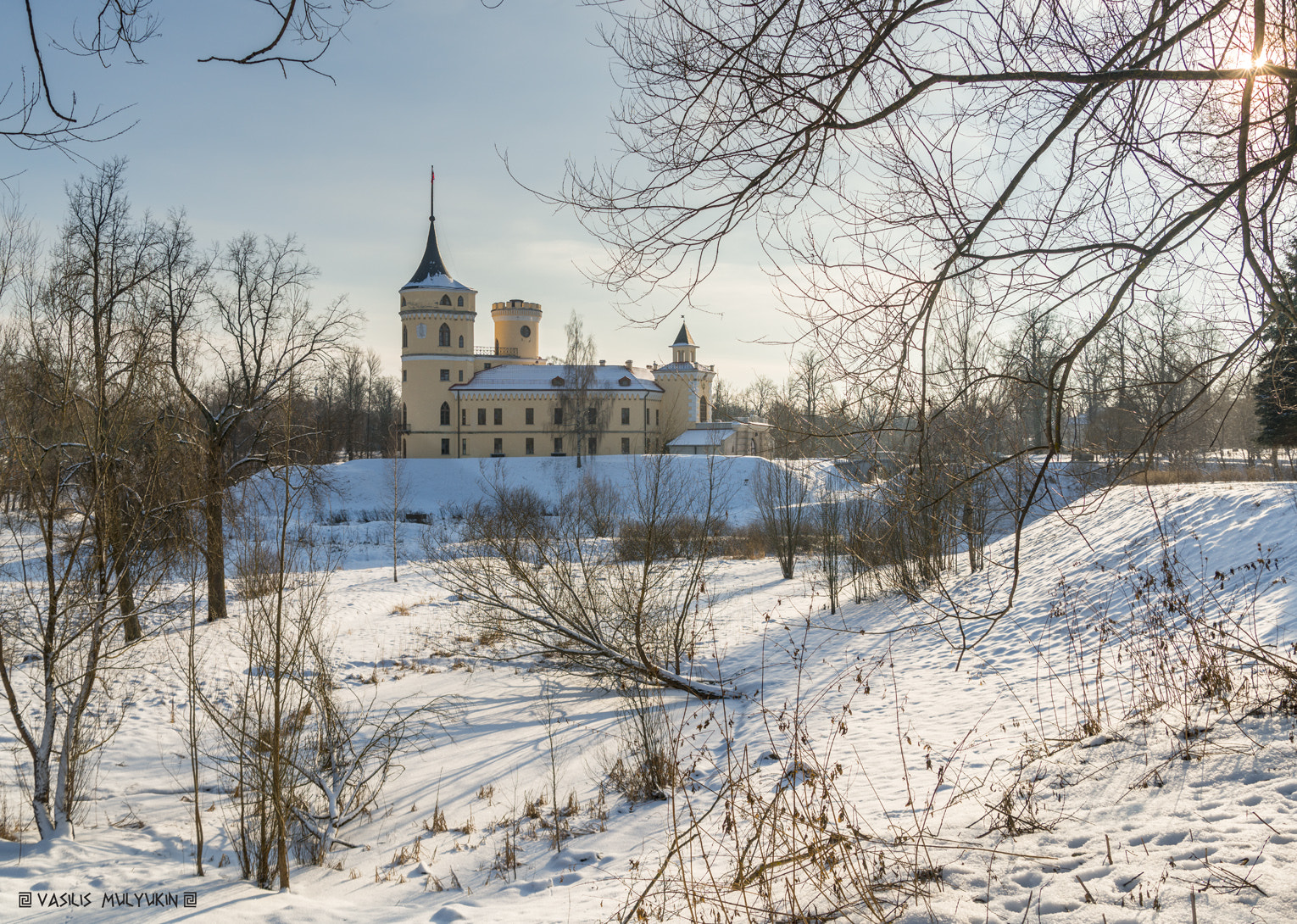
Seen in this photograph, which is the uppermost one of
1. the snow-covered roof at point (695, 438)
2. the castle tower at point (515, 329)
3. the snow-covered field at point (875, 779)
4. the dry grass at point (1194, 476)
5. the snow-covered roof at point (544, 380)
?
the castle tower at point (515, 329)

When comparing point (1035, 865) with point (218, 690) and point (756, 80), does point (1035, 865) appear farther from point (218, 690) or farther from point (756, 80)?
point (218, 690)

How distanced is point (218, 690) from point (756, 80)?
42.3 ft

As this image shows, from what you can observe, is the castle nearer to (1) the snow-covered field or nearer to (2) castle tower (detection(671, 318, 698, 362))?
(2) castle tower (detection(671, 318, 698, 362))

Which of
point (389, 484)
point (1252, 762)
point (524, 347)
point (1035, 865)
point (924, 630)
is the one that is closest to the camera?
point (1035, 865)

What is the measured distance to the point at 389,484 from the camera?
154 feet

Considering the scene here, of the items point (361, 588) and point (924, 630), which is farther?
point (361, 588)

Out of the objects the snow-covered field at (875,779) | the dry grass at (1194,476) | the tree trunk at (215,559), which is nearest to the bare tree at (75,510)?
the snow-covered field at (875,779)

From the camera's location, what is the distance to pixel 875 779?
6.51 metres

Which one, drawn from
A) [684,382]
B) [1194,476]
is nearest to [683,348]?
[684,382]

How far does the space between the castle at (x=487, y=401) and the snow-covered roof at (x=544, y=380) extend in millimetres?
87

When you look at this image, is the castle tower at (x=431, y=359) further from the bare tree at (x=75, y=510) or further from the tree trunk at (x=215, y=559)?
the bare tree at (x=75, y=510)

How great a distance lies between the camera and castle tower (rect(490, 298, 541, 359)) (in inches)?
2544

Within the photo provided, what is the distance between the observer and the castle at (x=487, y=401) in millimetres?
56250

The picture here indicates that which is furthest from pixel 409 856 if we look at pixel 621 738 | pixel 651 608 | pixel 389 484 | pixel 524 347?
pixel 524 347
